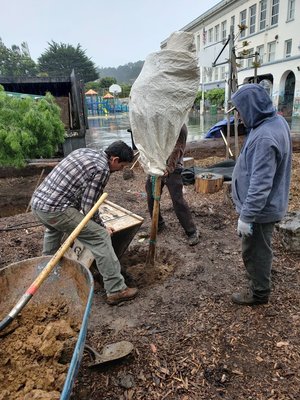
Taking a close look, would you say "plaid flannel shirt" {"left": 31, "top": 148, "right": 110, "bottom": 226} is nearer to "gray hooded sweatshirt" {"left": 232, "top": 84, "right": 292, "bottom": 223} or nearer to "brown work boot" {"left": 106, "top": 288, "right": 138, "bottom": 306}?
"brown work boot" {"left": 106, "top": 288, "right": 138, "bottom": 306}

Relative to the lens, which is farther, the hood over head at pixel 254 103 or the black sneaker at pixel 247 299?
the black sneaker at pixel 247 299

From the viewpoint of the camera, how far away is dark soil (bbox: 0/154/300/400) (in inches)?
85.4

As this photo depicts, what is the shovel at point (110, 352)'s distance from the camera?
2.26 meters

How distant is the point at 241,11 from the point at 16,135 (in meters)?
32.7

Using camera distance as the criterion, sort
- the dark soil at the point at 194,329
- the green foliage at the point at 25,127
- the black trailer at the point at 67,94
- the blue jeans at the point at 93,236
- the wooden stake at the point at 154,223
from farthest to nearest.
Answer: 1. the black trailer at the point at 67,94
2. the green foliage at the point at 25,127
3. the wooden stake at the point at 154,223
4. the blue jeans at the point at 93,236
5. the dark soil at the point at 194,329

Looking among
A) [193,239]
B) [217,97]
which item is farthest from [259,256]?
[217,97]

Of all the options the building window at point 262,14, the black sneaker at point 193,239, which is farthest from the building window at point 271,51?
the black sneaker at point 193,239

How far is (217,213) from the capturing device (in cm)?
526

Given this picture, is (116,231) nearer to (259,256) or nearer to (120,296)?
(120,296)

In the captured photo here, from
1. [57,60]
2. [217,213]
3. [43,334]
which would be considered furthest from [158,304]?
[57,60]

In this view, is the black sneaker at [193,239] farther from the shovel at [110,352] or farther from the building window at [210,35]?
the building window at [210,35]

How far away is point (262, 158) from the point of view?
227 cm

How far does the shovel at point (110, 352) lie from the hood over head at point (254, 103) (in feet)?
6.46

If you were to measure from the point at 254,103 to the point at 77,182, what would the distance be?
1.57m
